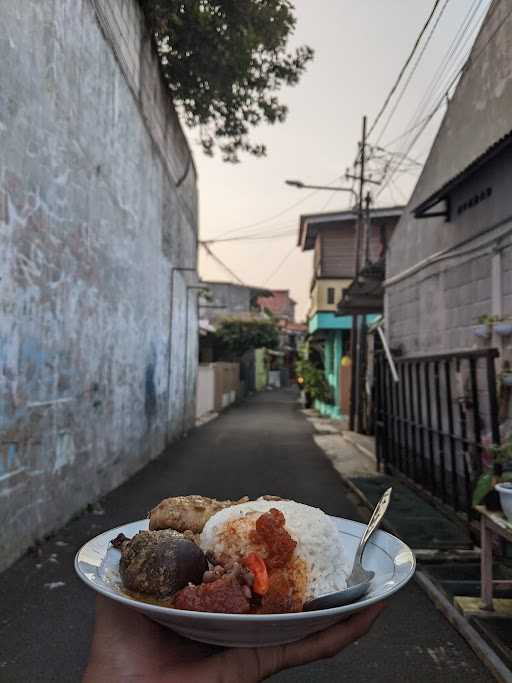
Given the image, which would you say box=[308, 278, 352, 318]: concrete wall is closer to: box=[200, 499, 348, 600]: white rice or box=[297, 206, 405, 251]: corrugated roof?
box=[297, 206, 405, 251]: corrugated roof

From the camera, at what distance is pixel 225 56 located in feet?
36.2

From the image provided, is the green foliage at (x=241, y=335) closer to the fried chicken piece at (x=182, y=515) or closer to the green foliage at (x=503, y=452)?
the green foliage at (x=503, y=452)

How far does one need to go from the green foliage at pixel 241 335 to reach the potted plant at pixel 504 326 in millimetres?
26967

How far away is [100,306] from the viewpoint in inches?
279

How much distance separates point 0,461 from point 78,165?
3348mm

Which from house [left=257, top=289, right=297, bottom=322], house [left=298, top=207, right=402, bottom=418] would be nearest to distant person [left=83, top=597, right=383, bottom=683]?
house [left=298, top=207, right=402, bottom=418]

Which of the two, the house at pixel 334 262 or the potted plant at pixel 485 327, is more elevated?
the house at pixel 334 262

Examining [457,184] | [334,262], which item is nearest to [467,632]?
[457,184]

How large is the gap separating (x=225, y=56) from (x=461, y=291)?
7.22m

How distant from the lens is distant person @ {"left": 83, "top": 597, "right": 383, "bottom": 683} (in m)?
1.20

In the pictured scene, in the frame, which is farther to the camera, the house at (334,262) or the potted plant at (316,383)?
the house at (334,262)

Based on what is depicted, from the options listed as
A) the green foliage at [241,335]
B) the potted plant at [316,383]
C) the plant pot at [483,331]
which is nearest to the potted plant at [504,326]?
the plant pot at [483,331]

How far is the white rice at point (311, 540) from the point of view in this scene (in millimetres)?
1261

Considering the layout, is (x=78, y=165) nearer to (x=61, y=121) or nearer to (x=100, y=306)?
(x=61, y=121)
